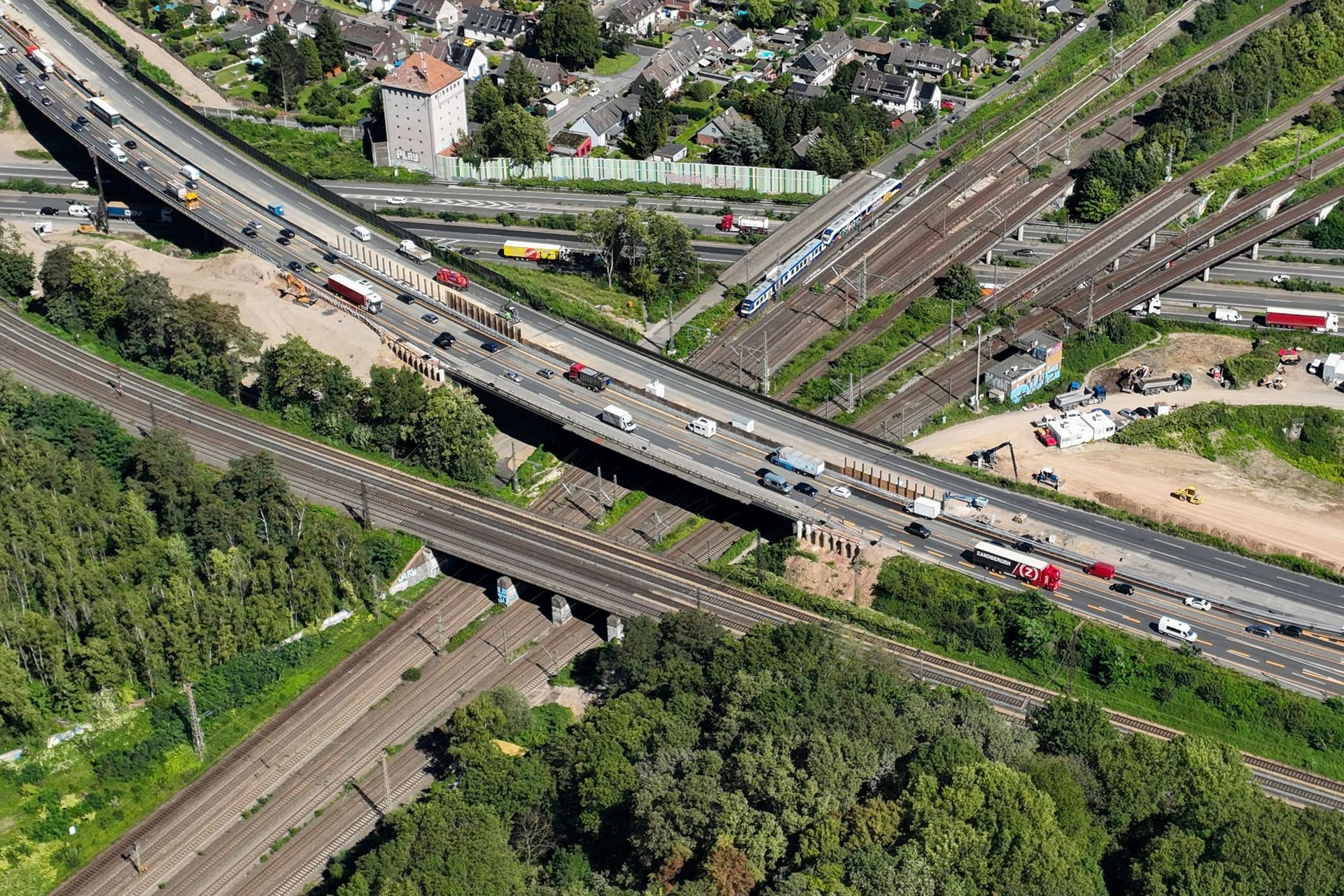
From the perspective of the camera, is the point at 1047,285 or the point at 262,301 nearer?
the point at 262,301

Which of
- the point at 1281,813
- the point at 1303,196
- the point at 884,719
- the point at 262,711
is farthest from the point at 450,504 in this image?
the point at 1303,196

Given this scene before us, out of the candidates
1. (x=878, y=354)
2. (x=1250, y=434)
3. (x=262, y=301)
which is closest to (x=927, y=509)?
(x=878, y=354)

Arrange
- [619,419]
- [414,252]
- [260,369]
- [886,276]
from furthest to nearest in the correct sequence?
[886,276] < [414,252] < [260,369] < [619,419]

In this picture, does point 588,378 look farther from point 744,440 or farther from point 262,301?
point 262,301

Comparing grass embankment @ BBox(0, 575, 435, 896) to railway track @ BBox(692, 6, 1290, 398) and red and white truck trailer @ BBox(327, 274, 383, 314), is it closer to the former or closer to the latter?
red and white truck trailer @ BBox(327, 274, 383, 314)

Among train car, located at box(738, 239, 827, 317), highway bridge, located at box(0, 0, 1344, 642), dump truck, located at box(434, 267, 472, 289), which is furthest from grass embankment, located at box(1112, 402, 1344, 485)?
dump truck, located at box(434, 267, 472, 289)

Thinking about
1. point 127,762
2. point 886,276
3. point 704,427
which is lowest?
point 127,762
